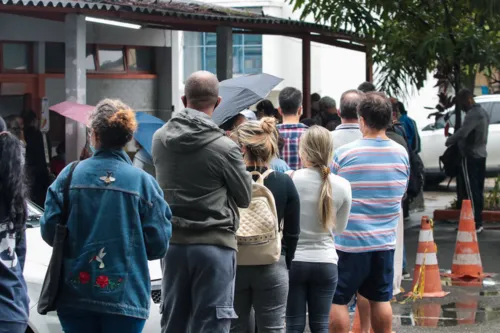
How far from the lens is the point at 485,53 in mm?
13883

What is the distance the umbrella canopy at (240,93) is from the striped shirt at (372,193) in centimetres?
90

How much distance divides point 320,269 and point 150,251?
174 cm

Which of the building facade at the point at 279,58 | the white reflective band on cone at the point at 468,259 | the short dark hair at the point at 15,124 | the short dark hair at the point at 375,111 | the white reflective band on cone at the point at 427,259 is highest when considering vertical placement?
the building facade at the point at 279,58

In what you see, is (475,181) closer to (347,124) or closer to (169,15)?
(169,15)

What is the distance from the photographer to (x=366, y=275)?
22.5 ft

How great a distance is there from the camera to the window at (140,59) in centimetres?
1716

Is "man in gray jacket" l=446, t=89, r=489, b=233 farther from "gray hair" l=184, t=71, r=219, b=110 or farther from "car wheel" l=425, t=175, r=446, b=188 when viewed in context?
"gray hair" l=184, t=71, r=219, b=110

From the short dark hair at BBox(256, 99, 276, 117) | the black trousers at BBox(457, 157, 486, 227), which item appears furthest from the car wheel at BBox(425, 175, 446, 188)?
the short dark hair at BBox(256, 99, 276, 117)

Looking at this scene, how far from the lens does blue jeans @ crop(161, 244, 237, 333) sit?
17.9ft

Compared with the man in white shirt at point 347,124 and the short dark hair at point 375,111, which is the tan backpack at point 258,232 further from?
the man in white shirt at point 347,124

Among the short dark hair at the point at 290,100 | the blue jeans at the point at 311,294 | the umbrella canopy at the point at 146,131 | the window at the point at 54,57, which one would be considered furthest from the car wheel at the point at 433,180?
the blue jeans at the point at 311,294

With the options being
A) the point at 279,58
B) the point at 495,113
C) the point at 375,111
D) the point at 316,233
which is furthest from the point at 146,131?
the point at 279,58

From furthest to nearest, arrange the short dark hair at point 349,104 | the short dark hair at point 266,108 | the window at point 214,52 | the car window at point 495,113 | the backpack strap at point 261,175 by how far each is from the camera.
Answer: the window at point 214,52
the car window at point 495,113
the short dark hair at point 266,108
the short dark hair at point 349,104
the backpack strap at point 261,175

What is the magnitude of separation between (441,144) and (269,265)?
16625 millimetres
